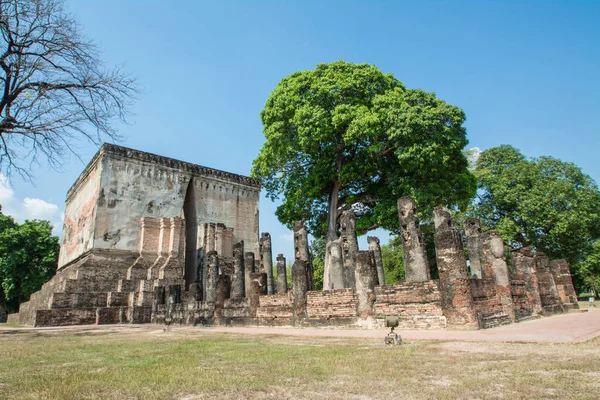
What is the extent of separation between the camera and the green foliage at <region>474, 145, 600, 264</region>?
2520 centimetres

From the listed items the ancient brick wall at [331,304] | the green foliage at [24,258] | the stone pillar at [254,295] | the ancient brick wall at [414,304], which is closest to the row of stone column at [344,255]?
the ancient brick wall at [414,304]

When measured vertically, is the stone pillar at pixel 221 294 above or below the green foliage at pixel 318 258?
below

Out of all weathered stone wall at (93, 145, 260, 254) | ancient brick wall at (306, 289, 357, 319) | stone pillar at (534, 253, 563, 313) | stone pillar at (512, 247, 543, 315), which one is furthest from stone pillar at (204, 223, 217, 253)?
stone pillar at (534, 253, 563, 313)

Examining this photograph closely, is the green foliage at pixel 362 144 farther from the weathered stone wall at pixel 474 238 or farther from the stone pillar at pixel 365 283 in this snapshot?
the stone pillar at pixel 365 283

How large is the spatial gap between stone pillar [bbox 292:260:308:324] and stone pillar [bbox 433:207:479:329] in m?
4.48

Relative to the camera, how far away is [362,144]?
20.1 metres

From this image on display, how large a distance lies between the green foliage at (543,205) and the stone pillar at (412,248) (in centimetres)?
1688

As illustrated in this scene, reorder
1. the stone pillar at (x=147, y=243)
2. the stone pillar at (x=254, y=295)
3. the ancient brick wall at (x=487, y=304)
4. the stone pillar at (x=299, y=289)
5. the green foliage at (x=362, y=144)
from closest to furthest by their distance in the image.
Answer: the ancient brick wall at (x=487, y=304)
the stone pillar at (x=299, y=289)
the stone pillar at (x=254, y=295)
the green foliage at (x=362, y=144)
the stone pillar at (x=147, y=243)

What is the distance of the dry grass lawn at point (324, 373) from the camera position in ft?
12.0

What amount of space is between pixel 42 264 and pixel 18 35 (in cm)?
2528

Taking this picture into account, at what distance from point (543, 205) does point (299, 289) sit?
20583 mm

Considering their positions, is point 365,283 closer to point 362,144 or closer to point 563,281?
point 362,144

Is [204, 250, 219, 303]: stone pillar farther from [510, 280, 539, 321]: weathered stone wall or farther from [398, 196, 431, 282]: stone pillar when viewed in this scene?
[510, 280, 539, 321]: weathered stone wall

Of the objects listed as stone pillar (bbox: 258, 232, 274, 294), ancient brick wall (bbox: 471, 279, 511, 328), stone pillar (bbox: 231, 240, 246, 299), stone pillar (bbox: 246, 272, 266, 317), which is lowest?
ancient brick wall (bbox: 471, 279, 511, 328)
